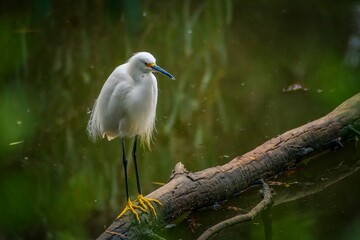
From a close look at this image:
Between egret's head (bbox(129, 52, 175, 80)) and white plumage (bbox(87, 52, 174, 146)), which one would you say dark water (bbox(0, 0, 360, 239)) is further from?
egret's head (bbox(129, 52, 175, 80))

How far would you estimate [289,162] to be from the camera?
3.95 m

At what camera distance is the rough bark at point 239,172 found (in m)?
3.38

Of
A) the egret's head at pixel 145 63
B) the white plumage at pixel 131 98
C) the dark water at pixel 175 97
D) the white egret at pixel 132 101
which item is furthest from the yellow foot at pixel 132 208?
the egret's head at pixel 145 63

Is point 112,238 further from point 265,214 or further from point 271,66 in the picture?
point 271,66

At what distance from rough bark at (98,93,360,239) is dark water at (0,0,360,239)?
0.11m

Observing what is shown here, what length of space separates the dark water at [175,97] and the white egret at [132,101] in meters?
0.54

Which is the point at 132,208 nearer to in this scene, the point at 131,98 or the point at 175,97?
the point at 131,98

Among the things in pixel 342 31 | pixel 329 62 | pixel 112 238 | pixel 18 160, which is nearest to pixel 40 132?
pixel 18 160

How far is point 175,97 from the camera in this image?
5168 mm

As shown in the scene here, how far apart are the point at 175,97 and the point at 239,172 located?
1.54 m

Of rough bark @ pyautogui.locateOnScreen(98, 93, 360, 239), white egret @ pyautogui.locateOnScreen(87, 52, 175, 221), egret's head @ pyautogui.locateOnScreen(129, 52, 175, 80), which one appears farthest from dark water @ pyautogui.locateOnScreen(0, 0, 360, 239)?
egret's head @ pyautogui.locateOnScreen(129, 52, 175, 80)

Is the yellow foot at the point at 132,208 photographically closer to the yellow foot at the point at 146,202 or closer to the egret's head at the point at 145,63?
the yellow foot at the point at 146,202

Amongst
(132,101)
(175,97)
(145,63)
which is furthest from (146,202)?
(175,97)

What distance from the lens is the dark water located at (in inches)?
147
